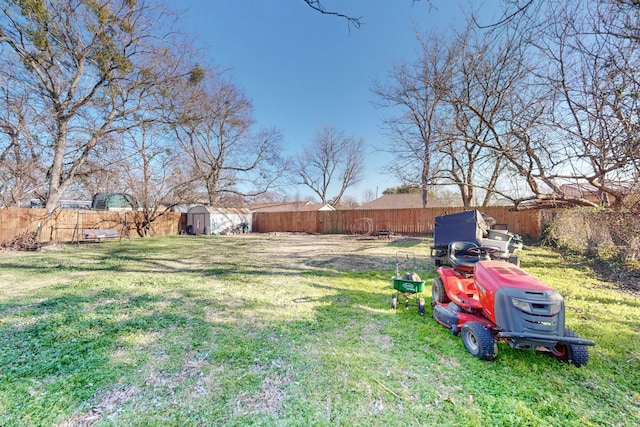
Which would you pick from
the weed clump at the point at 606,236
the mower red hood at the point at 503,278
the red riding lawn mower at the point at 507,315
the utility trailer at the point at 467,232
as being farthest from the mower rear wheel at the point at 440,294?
the weed clump at the point at 606,236

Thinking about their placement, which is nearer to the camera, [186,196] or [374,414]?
[374,414]

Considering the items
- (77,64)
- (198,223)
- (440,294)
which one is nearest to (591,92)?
(440,294)

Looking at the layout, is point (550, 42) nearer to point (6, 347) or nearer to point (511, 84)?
point (511, 84)

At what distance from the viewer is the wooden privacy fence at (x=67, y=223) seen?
31.4 feet

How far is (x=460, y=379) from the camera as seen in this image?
1.97 meters

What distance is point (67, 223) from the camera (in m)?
11.8

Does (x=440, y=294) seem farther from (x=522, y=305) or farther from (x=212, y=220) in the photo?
(x=212, y=220)

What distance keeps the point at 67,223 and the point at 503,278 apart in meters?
16.3

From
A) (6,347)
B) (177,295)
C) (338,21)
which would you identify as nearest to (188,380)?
(6,347)

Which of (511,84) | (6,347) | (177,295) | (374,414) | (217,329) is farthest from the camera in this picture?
(511,84)

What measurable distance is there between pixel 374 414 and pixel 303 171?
A: 30.8m

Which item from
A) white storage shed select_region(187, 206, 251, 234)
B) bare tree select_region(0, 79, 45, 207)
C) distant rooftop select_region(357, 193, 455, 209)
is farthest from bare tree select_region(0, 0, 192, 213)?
distant rooftop select_region(357, 193, 455, 209)

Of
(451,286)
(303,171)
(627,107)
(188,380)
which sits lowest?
(188,380)

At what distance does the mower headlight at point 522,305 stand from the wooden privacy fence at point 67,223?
13814mm
